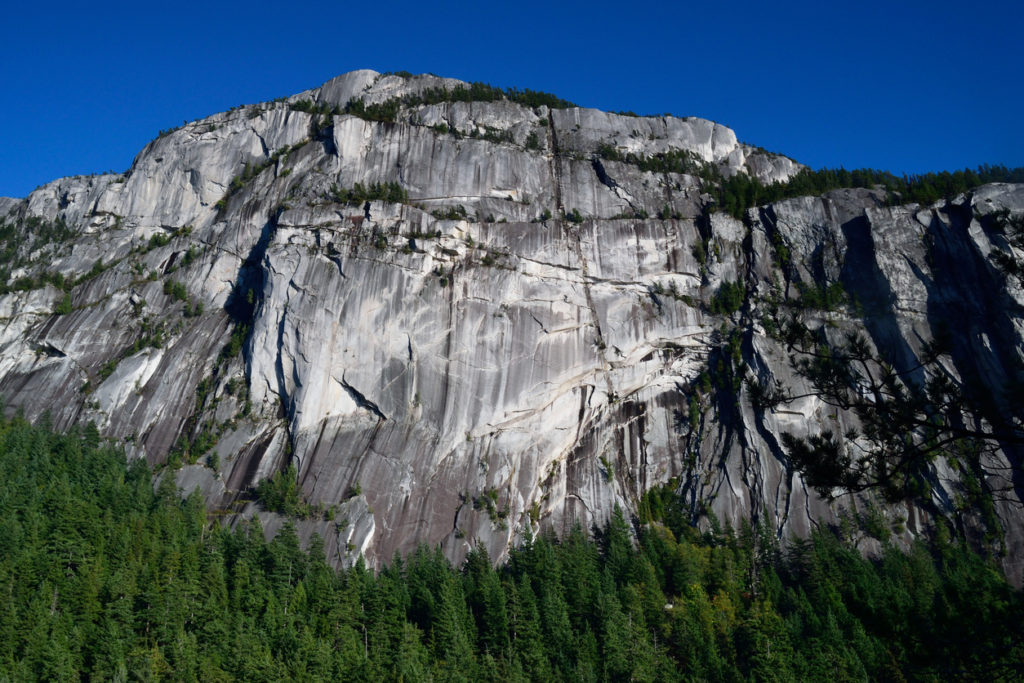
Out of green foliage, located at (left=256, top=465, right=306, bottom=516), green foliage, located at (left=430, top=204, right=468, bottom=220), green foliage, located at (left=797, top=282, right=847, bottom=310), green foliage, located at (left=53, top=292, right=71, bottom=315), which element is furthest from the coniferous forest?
green foliage, located at (left=430, top=204, right=468, bottom=220)

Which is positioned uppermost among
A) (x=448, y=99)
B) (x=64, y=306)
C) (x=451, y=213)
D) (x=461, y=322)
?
(x=448, y=99)

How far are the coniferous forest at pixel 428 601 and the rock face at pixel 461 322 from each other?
4882 mm

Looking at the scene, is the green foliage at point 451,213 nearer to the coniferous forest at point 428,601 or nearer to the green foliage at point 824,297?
the coniferous forest at point 428,601

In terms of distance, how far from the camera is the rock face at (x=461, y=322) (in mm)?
50219

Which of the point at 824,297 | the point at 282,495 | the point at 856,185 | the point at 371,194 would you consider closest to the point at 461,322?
the point at 371,194

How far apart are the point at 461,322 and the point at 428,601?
75.8 ft

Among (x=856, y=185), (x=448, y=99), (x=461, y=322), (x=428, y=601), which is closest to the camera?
(x=428, y=601)

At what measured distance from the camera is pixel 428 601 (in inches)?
1487

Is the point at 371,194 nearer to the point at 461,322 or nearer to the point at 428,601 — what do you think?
the point at 461,322

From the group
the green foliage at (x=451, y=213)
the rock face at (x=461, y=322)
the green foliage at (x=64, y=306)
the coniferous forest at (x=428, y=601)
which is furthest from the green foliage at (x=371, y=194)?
the coniferous forest at (x=428, y=601)

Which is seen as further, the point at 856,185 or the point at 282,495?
the point at 856,185

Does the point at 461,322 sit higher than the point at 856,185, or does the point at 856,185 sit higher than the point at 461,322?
the point at 856,185

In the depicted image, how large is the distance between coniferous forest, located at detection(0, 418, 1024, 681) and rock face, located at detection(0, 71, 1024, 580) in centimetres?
488

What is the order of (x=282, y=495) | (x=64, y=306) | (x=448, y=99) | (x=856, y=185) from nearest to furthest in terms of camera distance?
(x=282, y=495) < (x=64, y=306) < (x=856, y=185) < (x=448, y=99)
